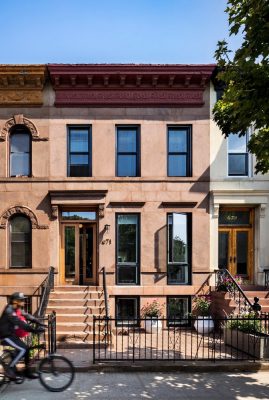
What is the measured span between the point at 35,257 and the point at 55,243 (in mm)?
904

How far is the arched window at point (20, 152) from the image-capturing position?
15062mm

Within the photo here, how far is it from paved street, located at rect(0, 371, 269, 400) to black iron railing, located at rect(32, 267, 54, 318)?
431 cm

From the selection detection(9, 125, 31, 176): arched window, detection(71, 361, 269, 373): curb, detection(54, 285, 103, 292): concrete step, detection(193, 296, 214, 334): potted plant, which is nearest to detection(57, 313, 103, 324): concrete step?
detection(54, 285, 103, 292): concrete step

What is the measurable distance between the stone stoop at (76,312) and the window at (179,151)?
17.9 feet

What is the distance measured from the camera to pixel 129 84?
1505cm

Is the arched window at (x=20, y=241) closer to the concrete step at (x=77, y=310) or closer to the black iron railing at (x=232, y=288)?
the concrete step at (x=77, y=310)

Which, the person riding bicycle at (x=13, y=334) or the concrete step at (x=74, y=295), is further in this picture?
the concrete step at (x=74, y=295)

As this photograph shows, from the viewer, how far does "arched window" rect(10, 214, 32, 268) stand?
48.7 feet

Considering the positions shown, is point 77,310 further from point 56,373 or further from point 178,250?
point 56,373

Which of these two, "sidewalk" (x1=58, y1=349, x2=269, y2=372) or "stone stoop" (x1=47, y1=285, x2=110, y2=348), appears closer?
"sidewalk" (x1=58, y1=349, x2=269, y2=372)

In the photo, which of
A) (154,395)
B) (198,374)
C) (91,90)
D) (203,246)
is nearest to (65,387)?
(154,395)

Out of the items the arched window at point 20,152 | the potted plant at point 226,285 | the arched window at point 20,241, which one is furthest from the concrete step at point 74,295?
the arched window at point 20,152

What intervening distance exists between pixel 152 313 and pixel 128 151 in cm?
620

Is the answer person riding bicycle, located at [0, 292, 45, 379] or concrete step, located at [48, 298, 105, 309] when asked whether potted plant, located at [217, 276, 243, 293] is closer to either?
concrete step, located at [48, 298, 105, 309]
